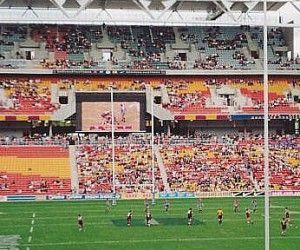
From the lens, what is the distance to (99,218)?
111 ft

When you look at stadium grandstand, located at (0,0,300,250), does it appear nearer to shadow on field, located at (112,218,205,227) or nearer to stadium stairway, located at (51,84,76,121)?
stadium stairway, located at (51,84,76,121)

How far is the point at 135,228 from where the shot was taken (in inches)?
1178

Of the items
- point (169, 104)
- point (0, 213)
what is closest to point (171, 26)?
point (169, 104)

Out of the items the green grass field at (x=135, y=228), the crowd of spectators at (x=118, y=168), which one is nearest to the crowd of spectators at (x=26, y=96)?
the crowd of spectators at (x=118, y=168)

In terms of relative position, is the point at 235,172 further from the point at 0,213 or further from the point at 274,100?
the point at 0,213

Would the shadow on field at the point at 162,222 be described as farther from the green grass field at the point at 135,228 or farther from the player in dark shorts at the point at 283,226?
the player in dark shorts at the point at 283,226

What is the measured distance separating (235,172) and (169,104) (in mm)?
8677

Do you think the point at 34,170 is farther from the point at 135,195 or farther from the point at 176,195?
the point at 176,195

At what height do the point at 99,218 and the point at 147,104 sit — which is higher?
the point at 147,104

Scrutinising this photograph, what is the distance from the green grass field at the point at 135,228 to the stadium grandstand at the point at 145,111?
3.13 ft

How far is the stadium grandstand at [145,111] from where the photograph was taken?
4600 cm

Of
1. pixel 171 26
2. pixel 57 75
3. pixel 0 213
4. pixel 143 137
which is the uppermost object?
pixel 171 26

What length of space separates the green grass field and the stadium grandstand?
0.96 metres

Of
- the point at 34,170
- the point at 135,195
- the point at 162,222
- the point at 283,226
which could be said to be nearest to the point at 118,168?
the point at 135,195
